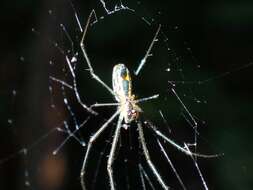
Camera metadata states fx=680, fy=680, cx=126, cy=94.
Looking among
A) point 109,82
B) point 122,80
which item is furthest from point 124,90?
point 109,82

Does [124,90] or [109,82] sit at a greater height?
[109,82]

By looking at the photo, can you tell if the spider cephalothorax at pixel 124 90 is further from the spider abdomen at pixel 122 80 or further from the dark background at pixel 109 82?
the dark background at pixel 109 82

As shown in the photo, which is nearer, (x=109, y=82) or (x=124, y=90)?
(x=124, y=90)

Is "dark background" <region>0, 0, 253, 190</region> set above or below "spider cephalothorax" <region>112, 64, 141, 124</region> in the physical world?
above

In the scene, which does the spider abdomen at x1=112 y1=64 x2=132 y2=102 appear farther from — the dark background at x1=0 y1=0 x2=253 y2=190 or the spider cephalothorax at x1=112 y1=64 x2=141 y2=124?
A: the dark background at x1=0 y1=0 x2=253 y2=190

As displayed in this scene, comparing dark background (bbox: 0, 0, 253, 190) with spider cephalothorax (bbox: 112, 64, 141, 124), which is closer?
spider cephalothorax (bbox: 112, 64, 141, 124)

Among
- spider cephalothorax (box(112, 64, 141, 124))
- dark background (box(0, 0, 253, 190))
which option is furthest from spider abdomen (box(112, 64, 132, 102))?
dark background (box(0, 0, 253, 190))

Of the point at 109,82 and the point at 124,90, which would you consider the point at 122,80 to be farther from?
the point at 109,82
